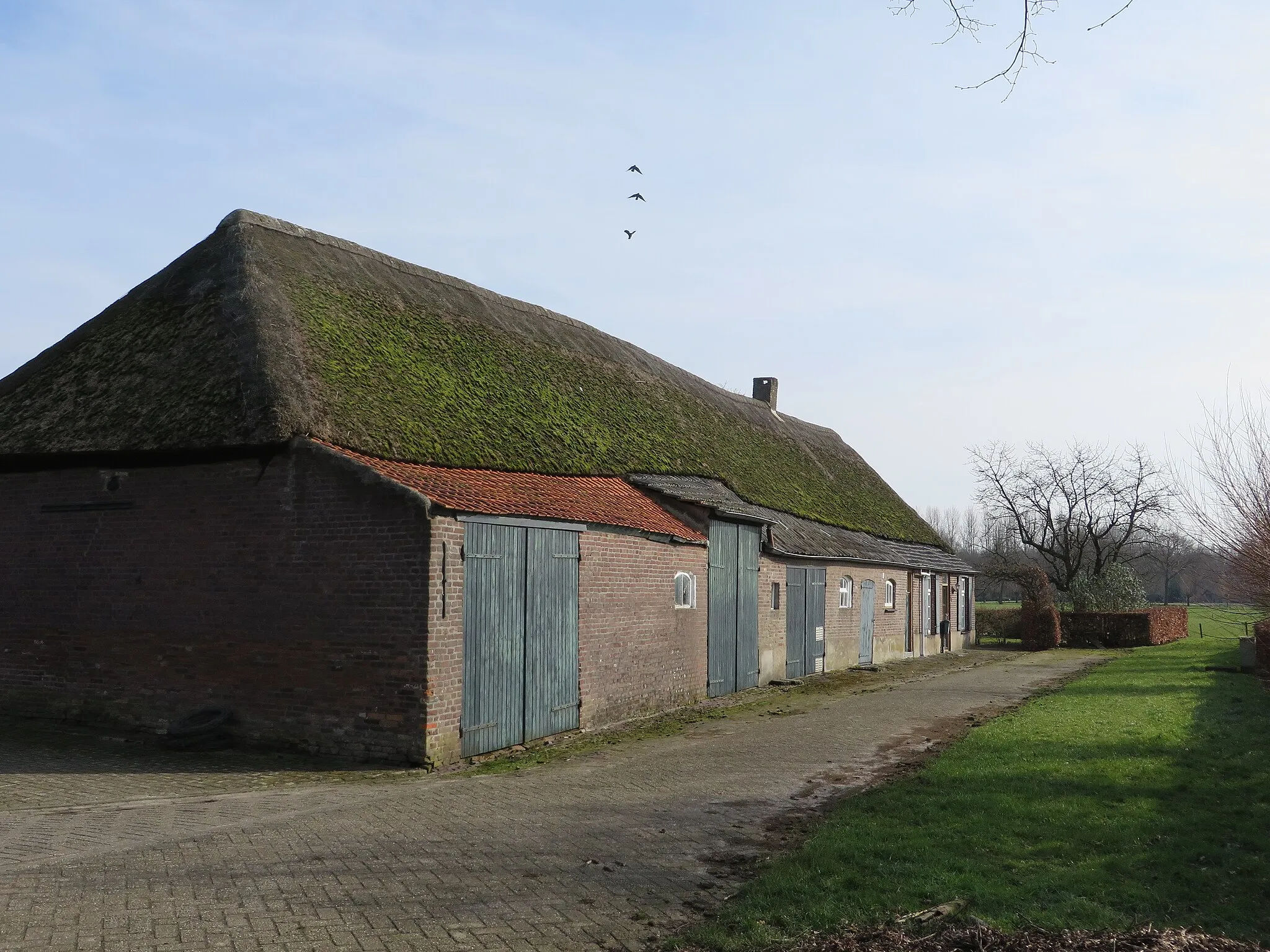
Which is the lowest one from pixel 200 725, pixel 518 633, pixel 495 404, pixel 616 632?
pixel 200 725

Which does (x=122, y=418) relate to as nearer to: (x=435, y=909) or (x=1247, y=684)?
(x=435, y=909)

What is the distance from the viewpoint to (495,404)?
1638cm

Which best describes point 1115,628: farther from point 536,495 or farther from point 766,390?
point 536,495

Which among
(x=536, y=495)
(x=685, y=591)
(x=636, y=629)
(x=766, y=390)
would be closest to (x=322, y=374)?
(x=536, y=495)

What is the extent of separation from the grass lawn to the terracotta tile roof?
5354mm

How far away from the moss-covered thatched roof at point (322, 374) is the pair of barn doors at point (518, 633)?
1.86 m

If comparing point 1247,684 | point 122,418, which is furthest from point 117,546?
point 1247,684

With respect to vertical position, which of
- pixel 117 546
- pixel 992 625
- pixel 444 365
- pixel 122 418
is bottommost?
pixel 992 625

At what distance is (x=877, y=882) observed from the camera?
654 cm

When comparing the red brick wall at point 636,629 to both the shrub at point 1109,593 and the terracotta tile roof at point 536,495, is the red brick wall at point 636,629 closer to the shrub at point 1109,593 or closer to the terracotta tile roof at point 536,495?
the terracotta tile roof at point 536,495

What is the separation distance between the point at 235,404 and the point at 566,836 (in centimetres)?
701

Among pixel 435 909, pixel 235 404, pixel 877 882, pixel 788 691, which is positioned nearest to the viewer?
pixel 435 909

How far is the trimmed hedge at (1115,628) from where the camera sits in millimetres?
35375

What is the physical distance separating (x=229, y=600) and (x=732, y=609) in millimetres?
9275
